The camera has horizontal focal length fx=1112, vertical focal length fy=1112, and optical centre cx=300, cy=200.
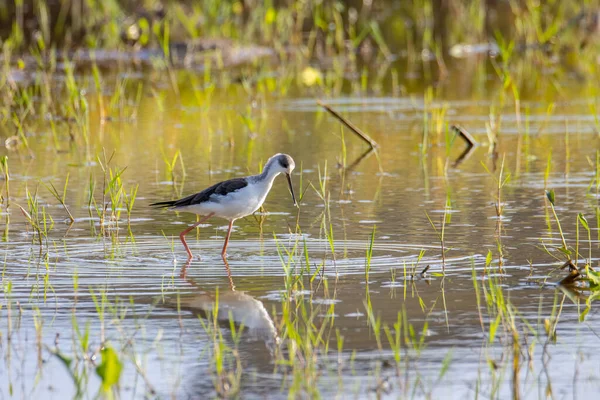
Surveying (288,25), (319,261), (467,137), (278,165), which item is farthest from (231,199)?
(288,25)

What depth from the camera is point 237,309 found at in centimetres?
552

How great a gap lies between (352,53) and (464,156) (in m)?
7.00

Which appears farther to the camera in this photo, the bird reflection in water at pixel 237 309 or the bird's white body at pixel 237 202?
the bird's white body at pixel 237 202

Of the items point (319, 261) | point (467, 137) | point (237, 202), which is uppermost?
point (467, 137)

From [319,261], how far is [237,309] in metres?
1.07

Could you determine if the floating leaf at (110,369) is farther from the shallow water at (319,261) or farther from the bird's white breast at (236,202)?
the bird's white breast at (236,202)

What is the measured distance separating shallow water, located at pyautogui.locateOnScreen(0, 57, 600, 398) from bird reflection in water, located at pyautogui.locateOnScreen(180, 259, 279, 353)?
0.02 metres

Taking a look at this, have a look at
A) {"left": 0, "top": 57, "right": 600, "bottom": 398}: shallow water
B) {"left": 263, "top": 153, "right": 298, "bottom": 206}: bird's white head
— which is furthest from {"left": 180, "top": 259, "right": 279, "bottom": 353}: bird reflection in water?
{"left": 263, "top": 153, "right": 298, "bottom": 206}: bird's white head

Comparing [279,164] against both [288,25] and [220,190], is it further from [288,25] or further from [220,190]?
[288,25]

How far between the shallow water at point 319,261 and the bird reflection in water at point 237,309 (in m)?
0.02

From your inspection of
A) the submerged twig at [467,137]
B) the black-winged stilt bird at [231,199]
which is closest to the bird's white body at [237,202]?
the black-winged stilt bird at [231,199]

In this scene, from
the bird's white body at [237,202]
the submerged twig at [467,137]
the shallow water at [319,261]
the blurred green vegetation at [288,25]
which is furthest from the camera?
the blurred green vegetation at [288,25]

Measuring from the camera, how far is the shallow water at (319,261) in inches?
178

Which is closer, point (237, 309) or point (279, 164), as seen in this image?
point (237, 309)
